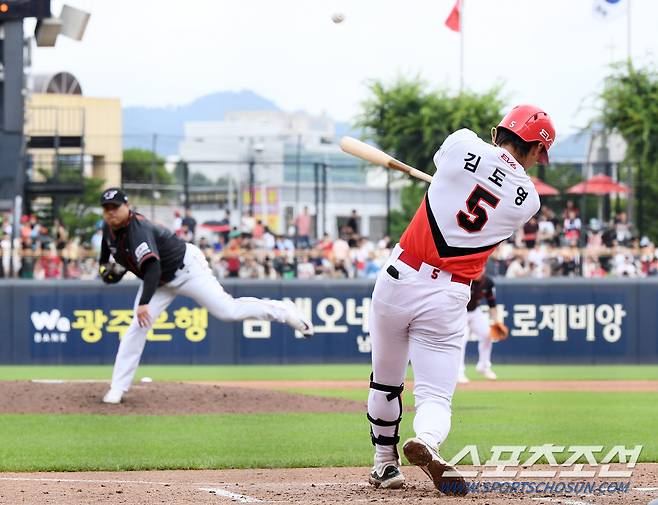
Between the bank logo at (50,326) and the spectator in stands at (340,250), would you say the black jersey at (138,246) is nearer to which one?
the bank logo at (50,326)

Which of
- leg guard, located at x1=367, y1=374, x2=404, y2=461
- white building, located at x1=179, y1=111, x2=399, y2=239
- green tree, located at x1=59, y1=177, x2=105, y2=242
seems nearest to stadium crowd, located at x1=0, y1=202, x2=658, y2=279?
white building, located at x1=179, y1=111, x2=399, y2=239

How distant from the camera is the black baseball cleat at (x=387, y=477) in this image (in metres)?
6.84

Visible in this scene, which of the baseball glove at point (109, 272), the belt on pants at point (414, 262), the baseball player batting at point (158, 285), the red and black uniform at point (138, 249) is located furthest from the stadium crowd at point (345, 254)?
the belt on pants at point (414, 262)

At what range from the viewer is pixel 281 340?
20453mm

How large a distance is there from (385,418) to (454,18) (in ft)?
81.9

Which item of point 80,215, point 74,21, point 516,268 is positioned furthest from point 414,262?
point 80,215

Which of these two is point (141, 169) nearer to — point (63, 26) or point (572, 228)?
point (63, 26)

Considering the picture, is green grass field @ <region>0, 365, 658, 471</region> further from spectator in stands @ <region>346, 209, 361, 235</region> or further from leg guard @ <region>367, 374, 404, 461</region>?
spectator in stands @ <region>346, 209, 361, 235</region>

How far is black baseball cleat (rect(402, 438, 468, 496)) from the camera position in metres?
6.04

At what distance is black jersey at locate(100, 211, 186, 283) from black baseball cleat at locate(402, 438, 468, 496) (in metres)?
5.03

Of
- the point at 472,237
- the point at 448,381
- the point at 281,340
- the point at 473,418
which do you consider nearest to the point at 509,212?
the point at 472,237

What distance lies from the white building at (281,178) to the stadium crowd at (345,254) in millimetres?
1200

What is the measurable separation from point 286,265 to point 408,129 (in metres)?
12.1

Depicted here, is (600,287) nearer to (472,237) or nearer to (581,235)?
(581,235)
